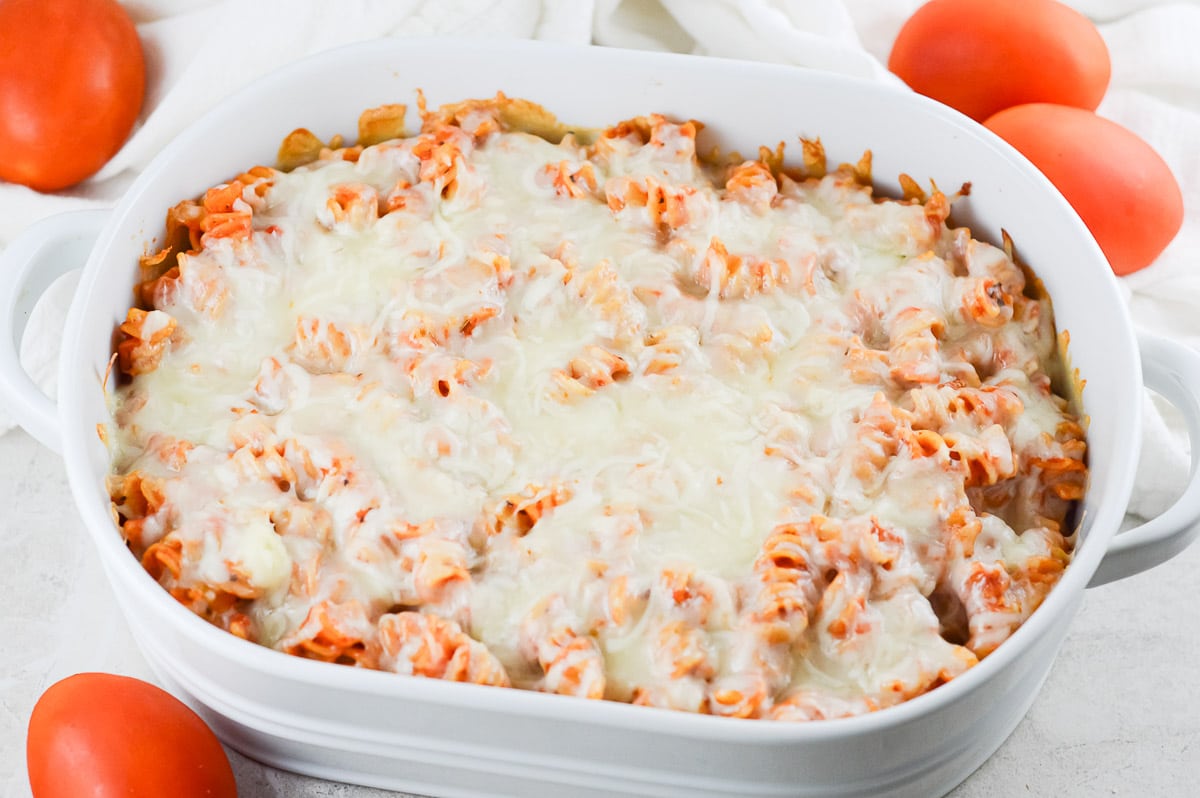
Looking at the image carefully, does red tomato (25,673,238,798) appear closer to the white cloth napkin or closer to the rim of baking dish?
the rim of baking dish

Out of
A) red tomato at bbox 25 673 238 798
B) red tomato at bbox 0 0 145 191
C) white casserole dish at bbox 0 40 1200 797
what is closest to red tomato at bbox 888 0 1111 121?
white casserole dish at bbox 0 40 1200 797

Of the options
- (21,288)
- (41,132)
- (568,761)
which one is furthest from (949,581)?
(41,132)

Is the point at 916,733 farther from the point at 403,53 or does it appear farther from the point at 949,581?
the point at 403,53

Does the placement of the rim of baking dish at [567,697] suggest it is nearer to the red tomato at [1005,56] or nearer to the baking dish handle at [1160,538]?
the baking dish handle at [1160,538]

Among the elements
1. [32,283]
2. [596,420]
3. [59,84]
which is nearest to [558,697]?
[596,420]

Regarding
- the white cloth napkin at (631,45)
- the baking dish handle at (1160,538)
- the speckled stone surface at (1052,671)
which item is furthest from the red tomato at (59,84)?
the baking dish handle at (1160,538)

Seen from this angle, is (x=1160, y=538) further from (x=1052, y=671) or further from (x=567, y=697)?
(x=567, y=697)
